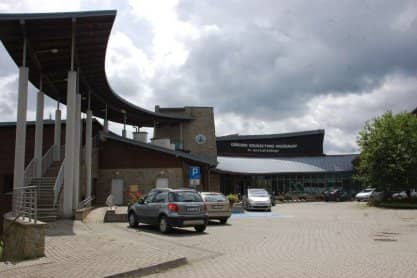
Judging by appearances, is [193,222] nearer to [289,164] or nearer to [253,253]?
[253,253]

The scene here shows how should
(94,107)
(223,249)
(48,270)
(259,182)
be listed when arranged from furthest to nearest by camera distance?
(259,182)
(94,107)
(223,249)
(48,270)

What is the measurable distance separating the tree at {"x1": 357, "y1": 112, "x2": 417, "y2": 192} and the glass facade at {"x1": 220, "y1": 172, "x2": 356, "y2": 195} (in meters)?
15.9

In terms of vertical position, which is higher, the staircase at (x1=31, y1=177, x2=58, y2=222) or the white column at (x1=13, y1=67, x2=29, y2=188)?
the white column at (x1=13, y1=67, x2=29, y2=188)

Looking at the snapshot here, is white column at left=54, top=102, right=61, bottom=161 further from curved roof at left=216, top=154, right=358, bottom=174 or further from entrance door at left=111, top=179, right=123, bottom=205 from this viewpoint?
curved roof at left=216, top=154, right=358, bottom=174

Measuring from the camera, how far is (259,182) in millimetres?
50438

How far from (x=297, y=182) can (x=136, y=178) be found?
987 inches

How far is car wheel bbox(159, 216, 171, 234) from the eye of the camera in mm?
15963

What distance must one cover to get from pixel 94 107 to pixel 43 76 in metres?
9.38

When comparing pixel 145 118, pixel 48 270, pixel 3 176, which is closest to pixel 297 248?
pixel 48 270

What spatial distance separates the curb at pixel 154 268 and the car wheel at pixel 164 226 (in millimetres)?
6100

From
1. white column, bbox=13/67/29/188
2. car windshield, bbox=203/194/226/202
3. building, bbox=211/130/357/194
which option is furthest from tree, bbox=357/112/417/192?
white column, bbox=13/67/29/188

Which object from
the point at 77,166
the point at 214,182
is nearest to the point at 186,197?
the point at 77,166

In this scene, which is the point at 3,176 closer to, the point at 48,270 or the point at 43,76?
the point at 43,76

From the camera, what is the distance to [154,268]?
8.95 meters
